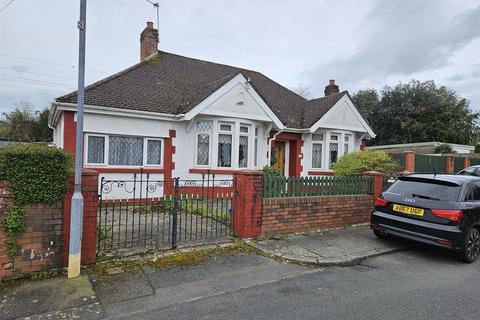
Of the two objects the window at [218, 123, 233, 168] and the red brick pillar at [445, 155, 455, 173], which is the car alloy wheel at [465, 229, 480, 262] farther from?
the red brick pillar at [445, 155, 455, 173]

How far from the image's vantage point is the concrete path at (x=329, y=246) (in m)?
5.40

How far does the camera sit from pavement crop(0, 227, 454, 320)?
11.6ft

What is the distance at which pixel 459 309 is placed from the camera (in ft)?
12.2

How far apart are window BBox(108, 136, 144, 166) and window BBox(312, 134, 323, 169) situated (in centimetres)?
810

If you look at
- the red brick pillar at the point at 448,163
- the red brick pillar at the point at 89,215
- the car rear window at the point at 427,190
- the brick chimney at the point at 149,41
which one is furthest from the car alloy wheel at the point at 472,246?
the brick chimney at the point at 149,41

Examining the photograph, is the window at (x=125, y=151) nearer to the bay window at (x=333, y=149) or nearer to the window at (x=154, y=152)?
the window at (x=154, y=152)

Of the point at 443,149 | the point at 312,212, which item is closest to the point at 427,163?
the point at 443,149

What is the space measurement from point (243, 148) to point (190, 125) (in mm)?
2336

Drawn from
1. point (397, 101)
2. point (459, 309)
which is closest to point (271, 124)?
point (459, 309)

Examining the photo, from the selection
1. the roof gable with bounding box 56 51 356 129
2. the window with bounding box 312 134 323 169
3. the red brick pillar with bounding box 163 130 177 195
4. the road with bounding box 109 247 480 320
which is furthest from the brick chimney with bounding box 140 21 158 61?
the road with bounding box 109 247 480 320

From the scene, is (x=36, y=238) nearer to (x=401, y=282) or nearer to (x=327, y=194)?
(x=401, y=282)

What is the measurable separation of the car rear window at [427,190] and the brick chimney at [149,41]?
12419mm

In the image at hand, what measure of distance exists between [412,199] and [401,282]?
1955 millimetres

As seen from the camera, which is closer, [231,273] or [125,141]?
[231,273]
